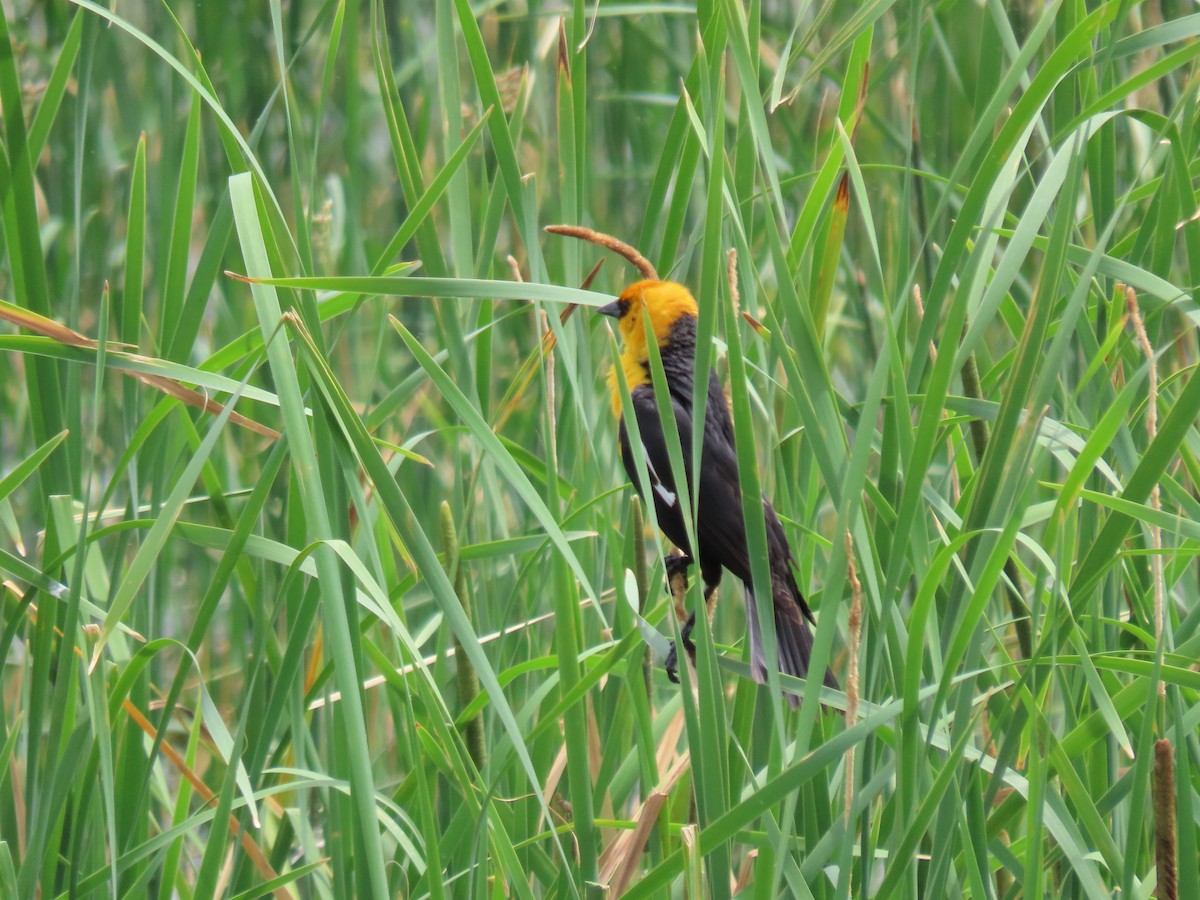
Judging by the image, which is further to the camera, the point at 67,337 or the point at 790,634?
the point at 790,634

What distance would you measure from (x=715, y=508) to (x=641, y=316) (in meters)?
0.42

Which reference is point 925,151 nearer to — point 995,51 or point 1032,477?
point 995,51

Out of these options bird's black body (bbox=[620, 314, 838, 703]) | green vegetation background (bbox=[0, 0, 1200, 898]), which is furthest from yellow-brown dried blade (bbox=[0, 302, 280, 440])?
bird's black body (bbox=[620, 314, 838, 703])

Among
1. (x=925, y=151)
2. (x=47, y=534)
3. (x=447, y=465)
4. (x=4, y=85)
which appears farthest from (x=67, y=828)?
(x=925, y=151)

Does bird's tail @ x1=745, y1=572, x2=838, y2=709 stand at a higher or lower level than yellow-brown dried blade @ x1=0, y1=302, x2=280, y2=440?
lower

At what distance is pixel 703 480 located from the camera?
1.61 m

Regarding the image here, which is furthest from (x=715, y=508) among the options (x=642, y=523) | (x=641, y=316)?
(x=641, y=316)

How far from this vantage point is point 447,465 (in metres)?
2.43

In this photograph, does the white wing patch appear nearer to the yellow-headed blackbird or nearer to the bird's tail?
the yellow-headed blackbird

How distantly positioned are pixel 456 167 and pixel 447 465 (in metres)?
1.40

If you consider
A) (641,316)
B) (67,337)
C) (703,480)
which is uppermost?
(67,337)

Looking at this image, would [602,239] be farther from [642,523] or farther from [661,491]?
[661,491]

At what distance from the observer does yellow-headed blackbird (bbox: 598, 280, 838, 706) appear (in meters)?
1.36

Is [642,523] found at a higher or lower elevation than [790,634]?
higher
